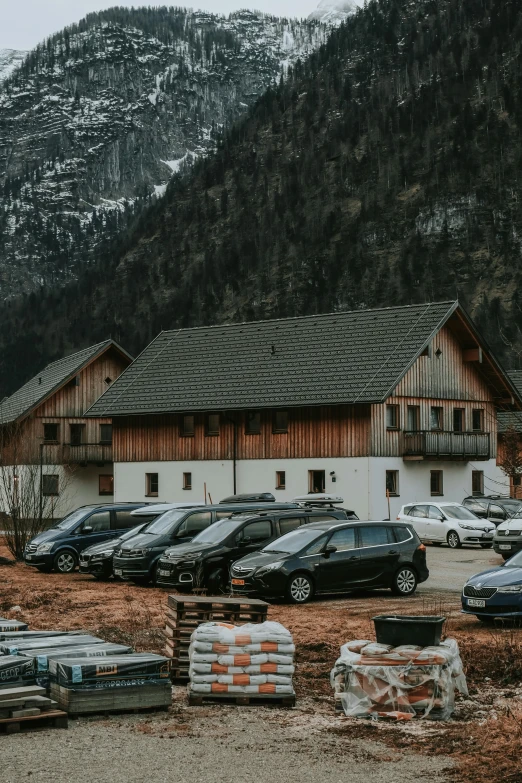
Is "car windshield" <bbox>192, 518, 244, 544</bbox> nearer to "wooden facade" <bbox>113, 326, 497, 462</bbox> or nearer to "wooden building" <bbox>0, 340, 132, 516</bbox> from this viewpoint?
"wooden facade" <bbox>113, 326, 497, 462</bbox>

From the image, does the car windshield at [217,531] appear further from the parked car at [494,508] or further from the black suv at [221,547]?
the parked car at [494,508]

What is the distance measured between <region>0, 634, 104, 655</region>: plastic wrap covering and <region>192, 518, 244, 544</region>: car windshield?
11.5 metres

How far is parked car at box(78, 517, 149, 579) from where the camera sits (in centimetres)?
3016

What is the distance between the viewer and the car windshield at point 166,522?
29.2 metres

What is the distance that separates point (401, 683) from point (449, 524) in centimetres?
2744

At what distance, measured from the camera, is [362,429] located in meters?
49.6

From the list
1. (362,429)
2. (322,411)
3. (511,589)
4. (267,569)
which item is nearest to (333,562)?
(267,569)

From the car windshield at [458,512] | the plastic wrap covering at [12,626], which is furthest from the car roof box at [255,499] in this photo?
the plastic wrap covering at [12,626]

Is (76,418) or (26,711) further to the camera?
(76,418)

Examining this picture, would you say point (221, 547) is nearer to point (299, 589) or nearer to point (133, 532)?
point (299, 589)

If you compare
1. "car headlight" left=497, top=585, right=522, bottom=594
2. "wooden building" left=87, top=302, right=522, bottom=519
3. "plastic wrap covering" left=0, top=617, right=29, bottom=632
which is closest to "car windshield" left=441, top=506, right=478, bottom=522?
"wooden building" left=87, top=302, right=522, bottom=519

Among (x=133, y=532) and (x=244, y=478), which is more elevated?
(x=244, y=478)

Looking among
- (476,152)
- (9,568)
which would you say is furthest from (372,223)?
(9,568)

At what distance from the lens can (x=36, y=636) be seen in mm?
15148
